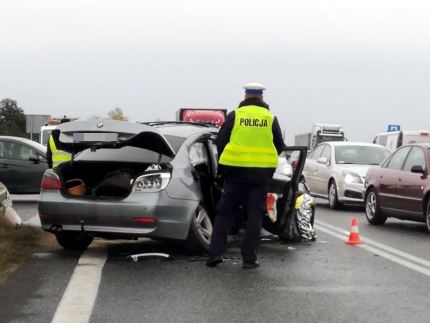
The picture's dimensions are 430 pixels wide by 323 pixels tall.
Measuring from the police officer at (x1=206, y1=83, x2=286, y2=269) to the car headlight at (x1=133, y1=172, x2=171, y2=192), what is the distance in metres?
0.63

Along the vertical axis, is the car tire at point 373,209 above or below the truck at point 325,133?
above

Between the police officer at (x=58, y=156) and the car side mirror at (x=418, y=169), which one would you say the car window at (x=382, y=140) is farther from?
the police officer at (x=58, y=156)

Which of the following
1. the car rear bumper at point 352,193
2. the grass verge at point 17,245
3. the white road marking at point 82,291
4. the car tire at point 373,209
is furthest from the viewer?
the car rear bumper at point 352,193

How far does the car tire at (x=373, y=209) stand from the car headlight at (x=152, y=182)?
248 inches

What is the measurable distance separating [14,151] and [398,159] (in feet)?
27.1

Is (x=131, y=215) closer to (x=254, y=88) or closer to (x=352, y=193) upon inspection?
(x=254, y=88)

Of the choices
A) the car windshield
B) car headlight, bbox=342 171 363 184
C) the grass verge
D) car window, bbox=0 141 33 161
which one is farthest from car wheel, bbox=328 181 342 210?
the grass verge

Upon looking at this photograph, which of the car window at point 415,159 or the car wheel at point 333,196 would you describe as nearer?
the car window at point 415,159

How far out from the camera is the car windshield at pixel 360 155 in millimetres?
18438

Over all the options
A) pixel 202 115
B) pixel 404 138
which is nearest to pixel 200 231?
pixel 202 115

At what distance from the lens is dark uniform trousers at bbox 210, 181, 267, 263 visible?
8078mm

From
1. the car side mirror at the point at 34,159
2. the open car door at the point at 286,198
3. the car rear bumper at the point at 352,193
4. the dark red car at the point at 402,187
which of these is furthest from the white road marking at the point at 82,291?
the car rear bumper at the point at 352,193

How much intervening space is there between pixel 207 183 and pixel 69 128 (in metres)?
1.62

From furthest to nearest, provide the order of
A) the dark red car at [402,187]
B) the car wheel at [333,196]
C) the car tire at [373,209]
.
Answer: the car wheel at [333,196] < the car tire at [373,209] < the dark red car at [402,187]
